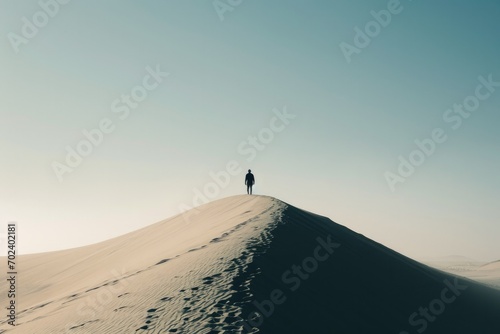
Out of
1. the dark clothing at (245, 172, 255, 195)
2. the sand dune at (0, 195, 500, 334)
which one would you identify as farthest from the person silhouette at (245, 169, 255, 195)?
the sand dune at (0, 195, 500, 334)

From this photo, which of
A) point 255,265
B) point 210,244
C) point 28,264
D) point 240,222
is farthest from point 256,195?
point 28,264

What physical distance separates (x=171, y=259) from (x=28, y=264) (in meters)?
19.0

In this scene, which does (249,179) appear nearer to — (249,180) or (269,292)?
(249,180)

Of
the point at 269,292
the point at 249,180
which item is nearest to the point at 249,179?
the point at 249,180

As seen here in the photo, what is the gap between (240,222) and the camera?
1546 cm

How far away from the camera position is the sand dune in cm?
862

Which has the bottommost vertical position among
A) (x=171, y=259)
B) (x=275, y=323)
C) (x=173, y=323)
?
(x=275, y=323)

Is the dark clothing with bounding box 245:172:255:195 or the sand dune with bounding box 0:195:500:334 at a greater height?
the dark clothing with bounding box 245:172:255:195

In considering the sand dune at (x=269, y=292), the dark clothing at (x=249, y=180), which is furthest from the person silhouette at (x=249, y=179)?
the sand dune at (x=269, y=292)

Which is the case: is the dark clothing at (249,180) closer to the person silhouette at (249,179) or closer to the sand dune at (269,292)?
the person silhouette at (249,179)

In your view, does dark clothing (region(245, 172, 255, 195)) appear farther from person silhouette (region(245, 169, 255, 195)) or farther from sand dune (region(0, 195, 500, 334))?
sand dune (region(0, 195, 500, 334))

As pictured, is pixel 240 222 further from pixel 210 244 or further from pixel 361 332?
pixel 361 332

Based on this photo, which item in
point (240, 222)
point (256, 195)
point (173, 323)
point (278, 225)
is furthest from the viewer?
point (256, 195)

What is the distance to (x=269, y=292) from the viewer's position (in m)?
9.36
